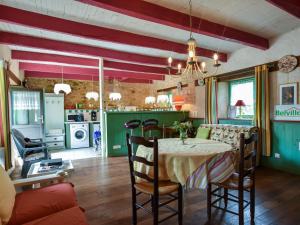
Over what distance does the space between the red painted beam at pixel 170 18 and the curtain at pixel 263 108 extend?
0.62 metres

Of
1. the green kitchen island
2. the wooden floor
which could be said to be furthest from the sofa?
the green kitchen island

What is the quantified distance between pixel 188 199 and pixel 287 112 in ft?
8.70

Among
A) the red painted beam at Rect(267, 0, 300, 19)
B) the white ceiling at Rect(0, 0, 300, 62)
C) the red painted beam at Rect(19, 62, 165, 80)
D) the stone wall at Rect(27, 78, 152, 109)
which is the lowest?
the stone wall at Rect(27, 78, 152, 109)

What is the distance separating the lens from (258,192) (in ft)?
9.19

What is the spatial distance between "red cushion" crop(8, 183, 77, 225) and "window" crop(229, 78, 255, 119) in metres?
4.31

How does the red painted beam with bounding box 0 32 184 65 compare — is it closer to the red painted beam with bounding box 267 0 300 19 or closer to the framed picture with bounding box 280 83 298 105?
the framed picture with bounding box 280 83 298 105

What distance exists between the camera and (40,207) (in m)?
1.55

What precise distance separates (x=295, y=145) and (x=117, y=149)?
4035 millimetres

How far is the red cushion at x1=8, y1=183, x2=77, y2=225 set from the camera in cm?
146

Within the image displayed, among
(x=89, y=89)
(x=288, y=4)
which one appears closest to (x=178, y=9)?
(x=288, y=4)

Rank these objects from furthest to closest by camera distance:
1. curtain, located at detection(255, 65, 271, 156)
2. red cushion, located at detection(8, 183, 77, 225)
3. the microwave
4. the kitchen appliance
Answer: the kitchen appliance, the microwave, curtain, located at detection(255, 65, 271, 156), red cushion, located at detection(8, 183, 77, 225)

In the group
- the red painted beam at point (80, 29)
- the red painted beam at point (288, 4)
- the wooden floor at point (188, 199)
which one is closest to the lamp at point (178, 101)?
→ the red painted beam at point (80, 29)

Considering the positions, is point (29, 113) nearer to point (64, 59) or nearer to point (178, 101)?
point (64, 59)

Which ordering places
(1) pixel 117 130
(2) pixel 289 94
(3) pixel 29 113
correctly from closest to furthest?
(2) pixel 289 94
(1) pixel 117 130
(3) pixel 29 113
